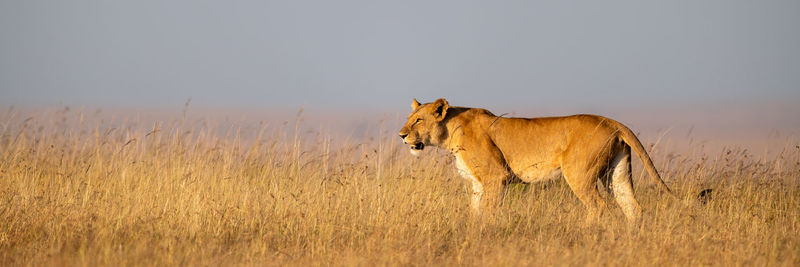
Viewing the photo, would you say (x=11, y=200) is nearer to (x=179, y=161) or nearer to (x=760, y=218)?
(x=179, y=161)

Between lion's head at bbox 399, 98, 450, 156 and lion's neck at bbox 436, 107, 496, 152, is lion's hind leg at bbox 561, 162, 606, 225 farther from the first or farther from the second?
lion's head at bbox 399, 98, 450, 156

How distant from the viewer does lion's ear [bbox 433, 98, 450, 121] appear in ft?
29.7

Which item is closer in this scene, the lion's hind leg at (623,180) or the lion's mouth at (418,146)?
the lion's hind leg at (623,180)

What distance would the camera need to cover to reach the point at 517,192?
33.2 ft

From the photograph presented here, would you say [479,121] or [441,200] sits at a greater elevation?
[479,121]

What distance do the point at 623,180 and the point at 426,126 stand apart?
7.56 ft

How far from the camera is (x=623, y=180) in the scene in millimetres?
8344

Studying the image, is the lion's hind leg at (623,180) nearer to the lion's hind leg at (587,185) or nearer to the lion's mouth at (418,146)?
the lion's hind leg at (587,185)

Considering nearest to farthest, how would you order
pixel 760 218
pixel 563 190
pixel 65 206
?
pixel 65 206 < pixel 760 218 < pixel 563 190

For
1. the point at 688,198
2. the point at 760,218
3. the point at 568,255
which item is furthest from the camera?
the point at 688,198

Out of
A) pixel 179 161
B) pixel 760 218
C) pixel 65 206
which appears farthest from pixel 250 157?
pixel 760 218

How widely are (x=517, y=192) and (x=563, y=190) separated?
2.60ft

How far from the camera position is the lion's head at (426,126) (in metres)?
9.08

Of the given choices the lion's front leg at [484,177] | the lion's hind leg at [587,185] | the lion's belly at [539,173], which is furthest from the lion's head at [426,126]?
the lion's hind leg at [587,185]
